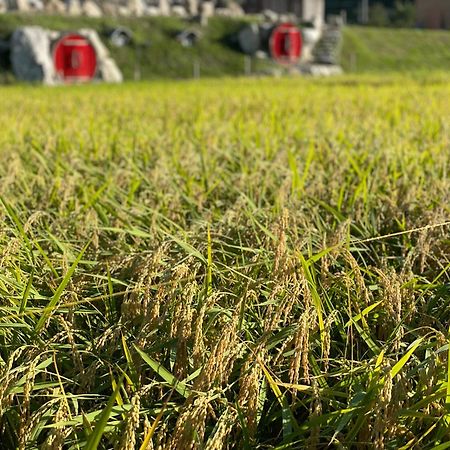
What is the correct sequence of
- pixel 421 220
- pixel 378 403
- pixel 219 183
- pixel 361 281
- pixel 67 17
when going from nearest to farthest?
1. pixel 378 403
2. pixel 361 281
3. pixel 421 220
4. pixel 219 183
5. pixel 67 17

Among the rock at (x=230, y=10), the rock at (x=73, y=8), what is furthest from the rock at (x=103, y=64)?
the rock at (x=230, y=10)

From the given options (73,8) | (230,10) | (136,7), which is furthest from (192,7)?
(73,8)

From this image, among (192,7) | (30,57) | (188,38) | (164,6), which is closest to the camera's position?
(30,57)

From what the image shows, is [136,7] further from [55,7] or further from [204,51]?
[204,51]

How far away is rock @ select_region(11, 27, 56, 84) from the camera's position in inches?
755

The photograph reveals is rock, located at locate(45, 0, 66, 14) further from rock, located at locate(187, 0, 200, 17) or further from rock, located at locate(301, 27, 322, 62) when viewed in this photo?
rock, located at locate(301, 27, 322, 62)

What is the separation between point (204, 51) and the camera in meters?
23.3

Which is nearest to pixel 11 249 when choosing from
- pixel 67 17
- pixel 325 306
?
pixel 325 306

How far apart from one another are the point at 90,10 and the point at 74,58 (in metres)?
5.06

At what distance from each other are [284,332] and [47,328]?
0.57m

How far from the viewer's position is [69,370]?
1382 millimetres

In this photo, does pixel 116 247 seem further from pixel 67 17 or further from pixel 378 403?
pixel 67 17

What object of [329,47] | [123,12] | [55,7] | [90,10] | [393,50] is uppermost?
[55,7]

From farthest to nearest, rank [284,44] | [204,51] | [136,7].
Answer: [136,7] → [284,44] → [204,51]
